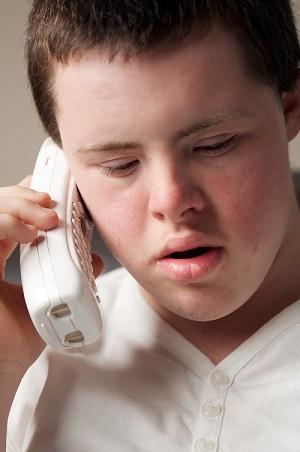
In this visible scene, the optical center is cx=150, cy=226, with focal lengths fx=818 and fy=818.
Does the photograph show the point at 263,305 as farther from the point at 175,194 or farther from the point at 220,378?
the point at 175,194

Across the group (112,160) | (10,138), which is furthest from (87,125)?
(10,138)

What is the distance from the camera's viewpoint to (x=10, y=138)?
139 cm

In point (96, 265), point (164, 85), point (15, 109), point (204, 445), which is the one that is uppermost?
point (164, 85)

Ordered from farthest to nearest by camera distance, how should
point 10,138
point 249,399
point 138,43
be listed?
1. point 10,138
2. point 249,399
3. point 138,43

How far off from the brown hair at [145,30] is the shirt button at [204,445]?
361 millimetres

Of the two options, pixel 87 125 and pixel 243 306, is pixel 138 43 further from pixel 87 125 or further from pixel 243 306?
pixel 243 306

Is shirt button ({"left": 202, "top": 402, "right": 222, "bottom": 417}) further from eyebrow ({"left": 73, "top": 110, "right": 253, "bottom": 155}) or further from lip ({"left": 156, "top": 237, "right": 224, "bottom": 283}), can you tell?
eyebrow ({"left": 73, "top": 110, "right": 253, "bottom": 155})

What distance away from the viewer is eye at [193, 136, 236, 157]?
76cm

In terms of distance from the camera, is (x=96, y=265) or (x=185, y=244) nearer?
(x=185, y=244)

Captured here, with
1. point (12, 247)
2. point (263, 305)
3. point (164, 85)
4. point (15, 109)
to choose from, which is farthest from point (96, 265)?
point (15, 109)

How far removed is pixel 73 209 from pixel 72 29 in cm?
20

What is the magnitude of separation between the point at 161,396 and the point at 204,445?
3.3 inches

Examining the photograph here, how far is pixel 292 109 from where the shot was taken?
2.90ft

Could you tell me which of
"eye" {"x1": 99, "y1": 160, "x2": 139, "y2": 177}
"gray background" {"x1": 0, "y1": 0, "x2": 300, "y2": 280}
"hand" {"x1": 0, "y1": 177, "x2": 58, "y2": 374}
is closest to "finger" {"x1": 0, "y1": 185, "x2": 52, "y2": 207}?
"hand" {"x1": 0, "y1": 177, "x2": 58, "y2": 374}
